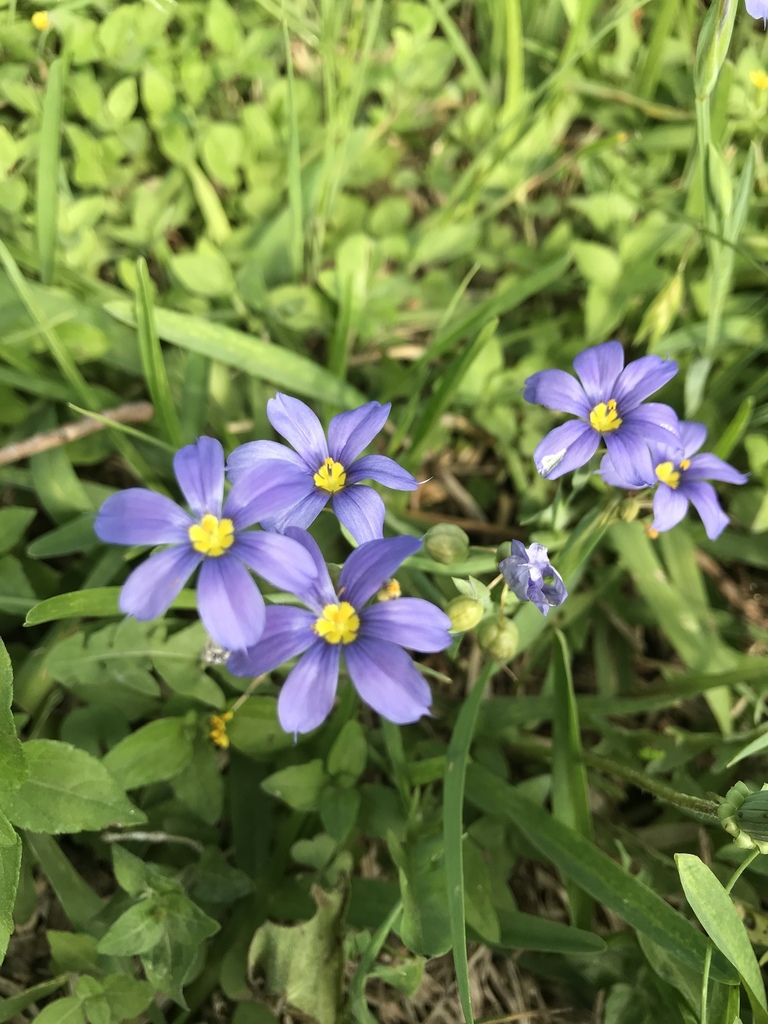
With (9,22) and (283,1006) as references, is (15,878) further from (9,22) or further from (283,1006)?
(9,22)

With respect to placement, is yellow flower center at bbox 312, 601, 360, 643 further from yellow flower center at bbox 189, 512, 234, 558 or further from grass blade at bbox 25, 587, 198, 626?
grass blade at bbox 25, 587, 198, 626

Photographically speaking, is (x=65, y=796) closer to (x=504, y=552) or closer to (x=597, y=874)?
(x=504, y=552)

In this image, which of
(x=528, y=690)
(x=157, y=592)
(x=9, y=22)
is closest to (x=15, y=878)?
(x=157, y=592)

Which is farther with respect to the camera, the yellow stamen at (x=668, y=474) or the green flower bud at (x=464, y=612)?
the yellow stamen at (x=668, y=474)

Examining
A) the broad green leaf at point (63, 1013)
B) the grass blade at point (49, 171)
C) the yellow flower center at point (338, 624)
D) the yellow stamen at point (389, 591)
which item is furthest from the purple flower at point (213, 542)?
the grass blade at point (49, 171)

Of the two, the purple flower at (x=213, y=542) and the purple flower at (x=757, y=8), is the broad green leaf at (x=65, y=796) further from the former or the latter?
the purple flower at (x=757, y=8)

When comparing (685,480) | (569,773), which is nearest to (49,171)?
(685,480)
